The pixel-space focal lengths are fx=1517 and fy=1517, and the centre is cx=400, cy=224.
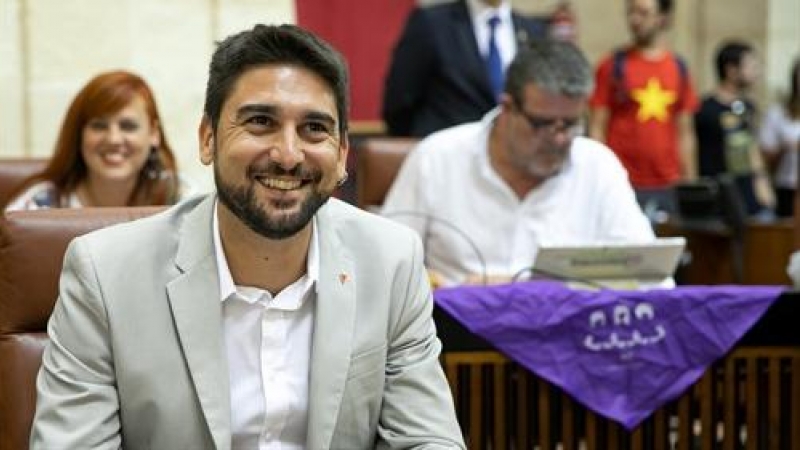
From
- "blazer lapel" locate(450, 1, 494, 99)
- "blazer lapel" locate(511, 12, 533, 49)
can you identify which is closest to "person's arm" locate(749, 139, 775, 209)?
"blazer lapel" locate(511, 12, 533, 49)

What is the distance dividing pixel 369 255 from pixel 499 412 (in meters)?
0.96

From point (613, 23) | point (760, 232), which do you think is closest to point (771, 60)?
point (613, 23)

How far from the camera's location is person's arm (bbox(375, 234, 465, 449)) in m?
2.62

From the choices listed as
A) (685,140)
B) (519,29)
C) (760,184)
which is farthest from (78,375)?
(760,184)

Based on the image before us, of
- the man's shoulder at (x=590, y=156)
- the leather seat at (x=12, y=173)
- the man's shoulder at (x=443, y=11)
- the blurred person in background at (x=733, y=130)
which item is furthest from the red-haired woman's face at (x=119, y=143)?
the blurred person in background at (x=733, y=130)

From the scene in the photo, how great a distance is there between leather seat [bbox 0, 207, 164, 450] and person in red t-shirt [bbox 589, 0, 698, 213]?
16.9ft

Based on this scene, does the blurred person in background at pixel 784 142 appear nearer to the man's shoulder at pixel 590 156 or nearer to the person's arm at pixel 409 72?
the person's arm at pixel 409 72

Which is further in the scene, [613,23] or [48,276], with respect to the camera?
[613,23]

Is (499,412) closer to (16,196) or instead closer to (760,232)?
(16,196)

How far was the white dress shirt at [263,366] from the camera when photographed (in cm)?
257

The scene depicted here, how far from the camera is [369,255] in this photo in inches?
107

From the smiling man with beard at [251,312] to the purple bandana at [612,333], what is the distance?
2.91 feet

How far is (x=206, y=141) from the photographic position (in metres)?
2.63

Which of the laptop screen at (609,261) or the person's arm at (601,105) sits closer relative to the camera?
the laptop screen at (609,261)
